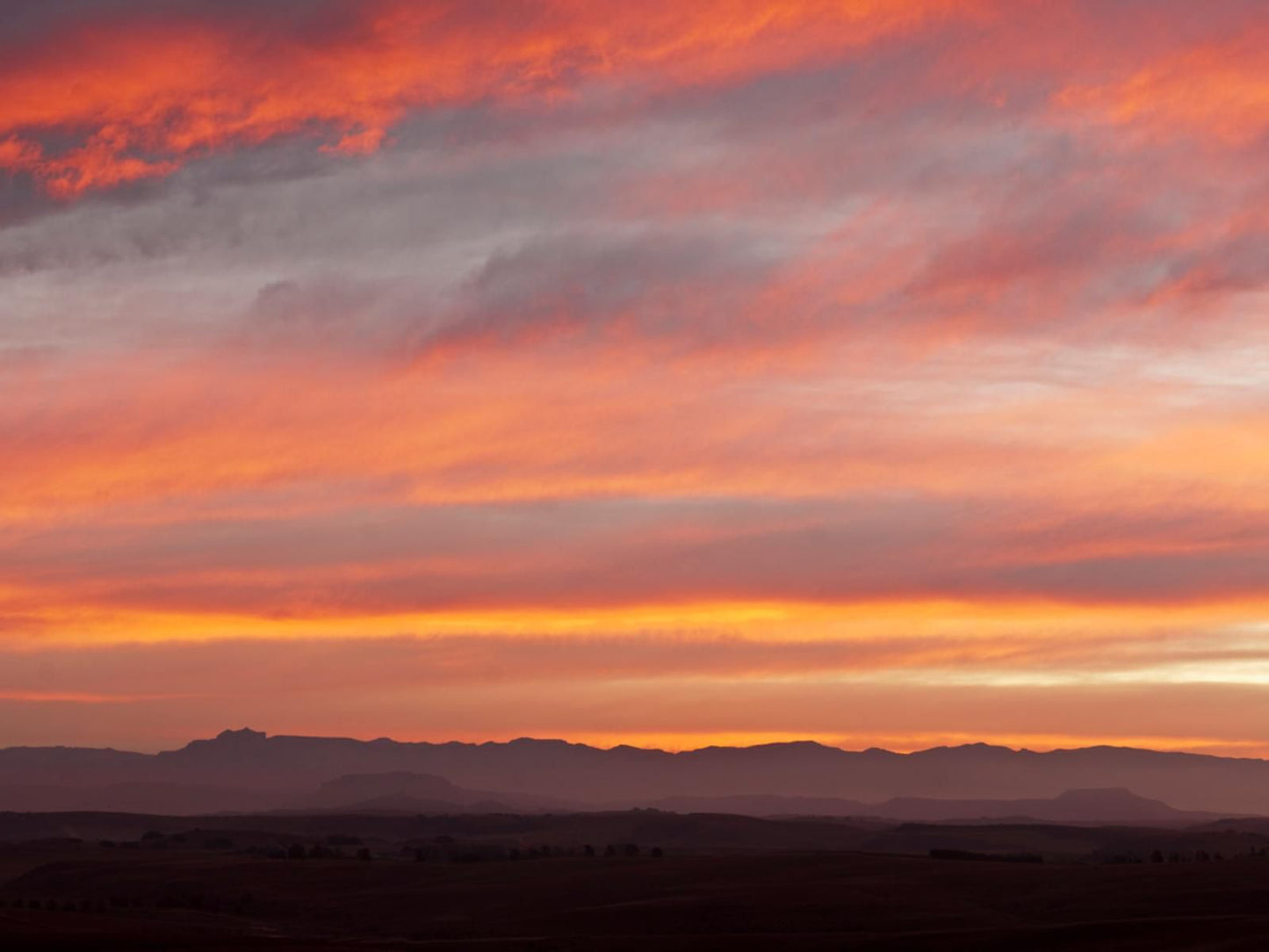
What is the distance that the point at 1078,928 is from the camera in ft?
293

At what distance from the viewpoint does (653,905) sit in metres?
115

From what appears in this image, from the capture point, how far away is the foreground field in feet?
303

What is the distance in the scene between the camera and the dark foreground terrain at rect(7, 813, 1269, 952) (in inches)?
3639

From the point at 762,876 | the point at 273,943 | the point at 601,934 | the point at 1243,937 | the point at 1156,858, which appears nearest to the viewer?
the point at 1243,937

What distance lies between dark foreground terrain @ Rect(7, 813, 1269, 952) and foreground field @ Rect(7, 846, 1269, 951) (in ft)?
0.81

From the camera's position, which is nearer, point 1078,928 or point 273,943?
point 1078,928

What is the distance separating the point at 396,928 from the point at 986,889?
1714 inches

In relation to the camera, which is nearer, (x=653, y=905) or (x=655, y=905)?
(x=655, y=905)

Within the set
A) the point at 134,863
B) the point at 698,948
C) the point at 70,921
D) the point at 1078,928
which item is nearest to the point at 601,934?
the point at 698,948

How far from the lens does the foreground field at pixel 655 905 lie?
9238 centimetres

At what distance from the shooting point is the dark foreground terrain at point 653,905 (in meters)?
92.4

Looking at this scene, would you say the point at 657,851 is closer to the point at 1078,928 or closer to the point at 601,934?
the point at 601,934

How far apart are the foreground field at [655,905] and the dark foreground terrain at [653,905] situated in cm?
25

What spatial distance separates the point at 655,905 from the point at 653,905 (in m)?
0.83
